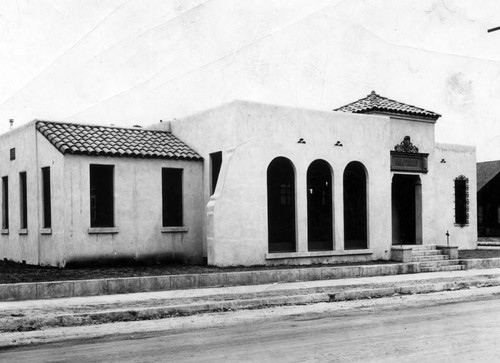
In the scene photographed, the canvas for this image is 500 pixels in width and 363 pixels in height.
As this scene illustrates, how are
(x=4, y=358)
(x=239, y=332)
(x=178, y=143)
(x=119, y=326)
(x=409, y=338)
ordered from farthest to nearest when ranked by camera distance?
(x=178, y=143) < (x=119, y=326) < (x=239, y=332) < (x=409, y=338) < (x=4, y=358)

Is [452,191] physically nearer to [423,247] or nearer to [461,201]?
[461,201]

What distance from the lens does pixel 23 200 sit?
74.6 ft

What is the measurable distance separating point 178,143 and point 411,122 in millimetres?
8694

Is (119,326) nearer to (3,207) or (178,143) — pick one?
(178,143)

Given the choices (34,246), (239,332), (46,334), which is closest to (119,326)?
(46,334)

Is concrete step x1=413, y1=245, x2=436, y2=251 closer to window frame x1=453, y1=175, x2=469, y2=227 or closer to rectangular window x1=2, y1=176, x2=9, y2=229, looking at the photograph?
window frame x1=453, y1=175, x2=469, y2=227

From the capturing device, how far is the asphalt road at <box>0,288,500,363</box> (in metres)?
8.07

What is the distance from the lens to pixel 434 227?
24.7m

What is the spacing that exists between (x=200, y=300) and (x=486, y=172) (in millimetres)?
38136

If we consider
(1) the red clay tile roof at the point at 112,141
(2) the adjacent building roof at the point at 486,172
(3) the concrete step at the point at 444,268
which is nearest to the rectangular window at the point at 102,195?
(1) the red clay tile roof at the point at 112,141

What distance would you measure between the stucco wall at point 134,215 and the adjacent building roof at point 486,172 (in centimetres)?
2925

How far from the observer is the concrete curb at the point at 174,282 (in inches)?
557

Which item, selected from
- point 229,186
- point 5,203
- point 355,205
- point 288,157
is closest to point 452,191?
point 355,205

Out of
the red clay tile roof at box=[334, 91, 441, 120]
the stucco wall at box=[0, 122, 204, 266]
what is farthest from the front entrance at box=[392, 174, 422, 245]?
the stucco wall at box=[0, 122, 204, 266]
